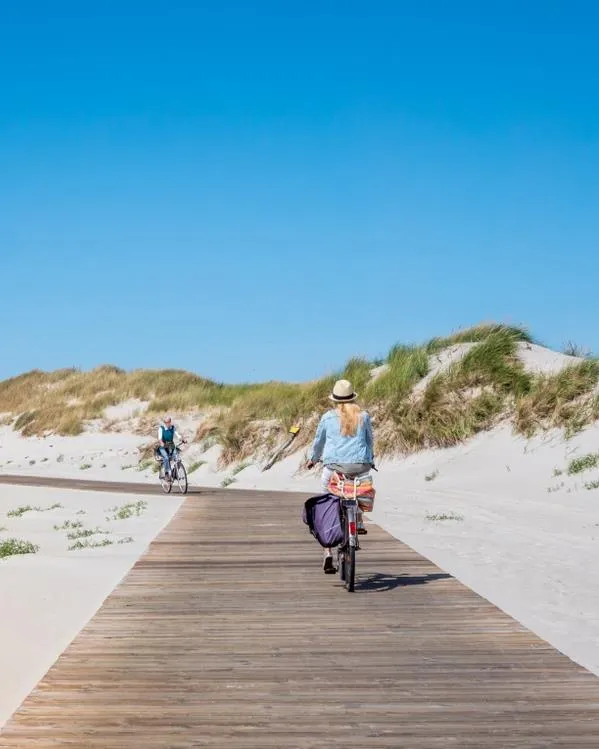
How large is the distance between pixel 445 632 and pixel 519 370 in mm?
23966

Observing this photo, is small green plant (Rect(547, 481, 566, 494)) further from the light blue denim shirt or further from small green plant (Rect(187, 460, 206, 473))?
small green plant (Rect(187, 460, 206, 473))

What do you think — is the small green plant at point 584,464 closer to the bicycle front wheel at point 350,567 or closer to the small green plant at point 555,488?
the small green plant at point 555,488

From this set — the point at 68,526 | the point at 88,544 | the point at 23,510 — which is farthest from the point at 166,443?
the point at 88,544

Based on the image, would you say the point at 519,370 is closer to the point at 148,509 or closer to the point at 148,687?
the point at 148,509

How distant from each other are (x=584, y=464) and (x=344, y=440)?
13.6m

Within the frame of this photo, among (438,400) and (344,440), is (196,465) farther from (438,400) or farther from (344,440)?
(344,440)

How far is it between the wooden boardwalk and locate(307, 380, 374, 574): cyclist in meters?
1.30

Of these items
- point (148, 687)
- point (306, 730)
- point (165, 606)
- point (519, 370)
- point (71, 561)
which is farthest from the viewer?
point (519, 370)

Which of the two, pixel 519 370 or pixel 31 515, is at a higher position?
pixel 519 370

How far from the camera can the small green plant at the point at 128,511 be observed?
2064 centimetres

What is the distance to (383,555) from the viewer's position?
44.9 ft

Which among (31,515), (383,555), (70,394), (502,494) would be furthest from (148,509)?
(70,394)

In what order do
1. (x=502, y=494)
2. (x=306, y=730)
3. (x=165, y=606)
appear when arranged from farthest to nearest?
(x=502, y=494), (x=165, y=606), (x=306, y=730)

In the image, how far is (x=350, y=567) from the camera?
10.6m
